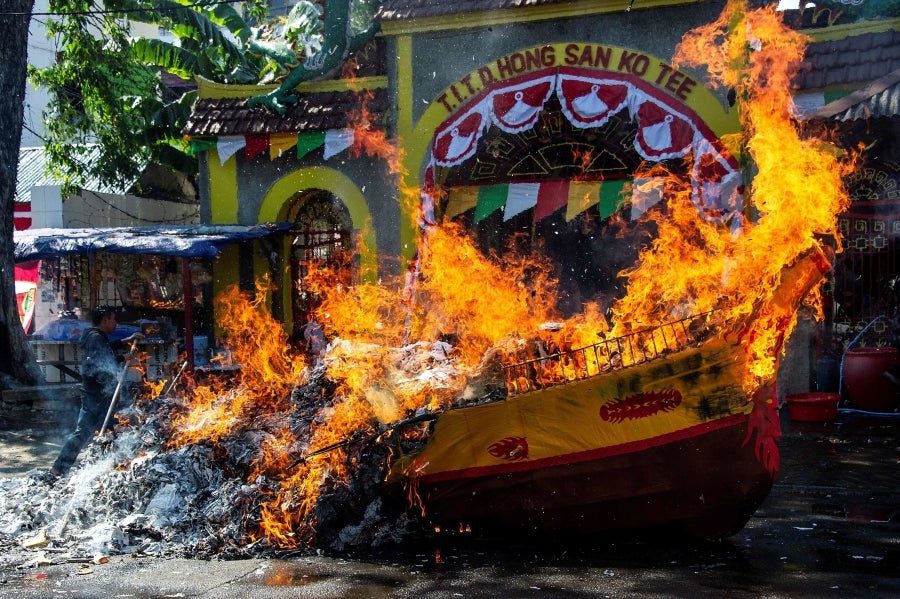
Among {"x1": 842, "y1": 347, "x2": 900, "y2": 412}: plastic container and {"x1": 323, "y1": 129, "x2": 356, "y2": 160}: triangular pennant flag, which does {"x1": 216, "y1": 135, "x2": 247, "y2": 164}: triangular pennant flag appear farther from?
{"x1": 842, "y1": 347, "x2": 900, "y2": 412}: plastic container

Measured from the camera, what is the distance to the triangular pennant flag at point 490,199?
→ 492 inches

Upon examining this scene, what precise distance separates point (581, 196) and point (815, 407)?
4.03 metres

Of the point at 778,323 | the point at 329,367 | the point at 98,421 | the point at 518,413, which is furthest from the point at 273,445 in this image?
the point at 778,323

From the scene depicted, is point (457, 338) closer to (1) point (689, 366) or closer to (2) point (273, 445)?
(2) point (273, 445)

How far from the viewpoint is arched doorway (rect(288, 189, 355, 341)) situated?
563 inches

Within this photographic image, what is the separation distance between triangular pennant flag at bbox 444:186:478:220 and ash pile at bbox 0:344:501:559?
5616 mm

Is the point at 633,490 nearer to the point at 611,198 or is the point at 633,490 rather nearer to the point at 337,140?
the point at 611,198

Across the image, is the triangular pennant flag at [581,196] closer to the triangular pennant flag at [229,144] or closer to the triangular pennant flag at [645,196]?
the triangular pennant flag at [645,196]

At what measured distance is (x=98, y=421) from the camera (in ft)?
27.9

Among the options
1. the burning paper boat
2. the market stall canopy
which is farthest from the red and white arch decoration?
the burning paper boat

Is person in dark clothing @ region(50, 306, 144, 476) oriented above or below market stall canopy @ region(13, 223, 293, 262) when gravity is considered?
below

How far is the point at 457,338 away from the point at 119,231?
8390mm

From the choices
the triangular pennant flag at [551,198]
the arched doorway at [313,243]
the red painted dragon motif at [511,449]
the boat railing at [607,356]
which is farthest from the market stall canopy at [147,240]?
the red painted dragon motif at [511,449]

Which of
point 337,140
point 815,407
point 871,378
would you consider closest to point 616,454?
point 815,407
